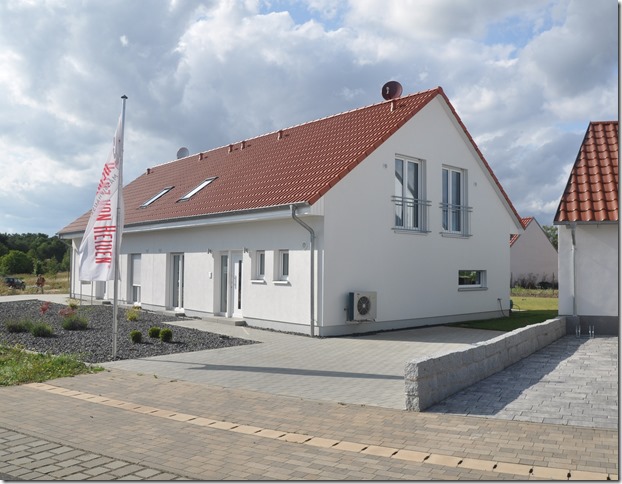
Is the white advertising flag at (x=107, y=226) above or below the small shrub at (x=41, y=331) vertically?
above

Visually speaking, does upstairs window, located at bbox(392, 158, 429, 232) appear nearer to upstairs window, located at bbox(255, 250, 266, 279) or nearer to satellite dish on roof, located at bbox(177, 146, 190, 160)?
upstairs window, located at bbox(255, 250, 266, 279)

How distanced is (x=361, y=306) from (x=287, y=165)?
5.49m

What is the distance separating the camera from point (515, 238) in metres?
44.2

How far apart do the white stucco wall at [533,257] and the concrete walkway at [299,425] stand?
116 feet

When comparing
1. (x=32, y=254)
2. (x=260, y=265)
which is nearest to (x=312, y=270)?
(x=260, y=265)

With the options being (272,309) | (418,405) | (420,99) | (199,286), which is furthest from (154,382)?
(420,99)

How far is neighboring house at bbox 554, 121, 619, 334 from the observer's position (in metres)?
14.3

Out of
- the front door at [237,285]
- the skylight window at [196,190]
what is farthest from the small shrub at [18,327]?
the skylight window at [196,190]

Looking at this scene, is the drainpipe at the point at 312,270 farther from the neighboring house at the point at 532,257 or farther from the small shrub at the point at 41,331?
the neighboring house at the point at 532,257

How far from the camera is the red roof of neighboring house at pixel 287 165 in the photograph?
16328mm

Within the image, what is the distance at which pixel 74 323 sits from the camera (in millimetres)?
15953

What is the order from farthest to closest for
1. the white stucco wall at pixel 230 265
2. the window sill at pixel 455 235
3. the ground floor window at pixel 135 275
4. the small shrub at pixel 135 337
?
1. the ground floor window at pixel 135 275
2. the window sill at pixel 455 235
3. the white stucco wall at pixel 230 265
4. the small shrub at pixel 135 337

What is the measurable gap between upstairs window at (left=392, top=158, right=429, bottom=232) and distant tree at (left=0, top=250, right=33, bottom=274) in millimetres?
44192

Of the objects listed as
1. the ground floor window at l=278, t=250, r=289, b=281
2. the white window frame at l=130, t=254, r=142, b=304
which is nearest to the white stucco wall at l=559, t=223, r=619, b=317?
the ground floor window at l=278, t=250, r=289, b=281
